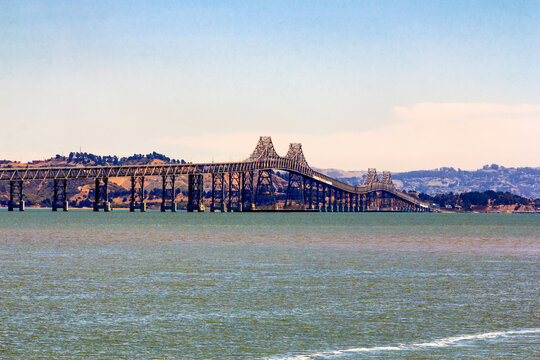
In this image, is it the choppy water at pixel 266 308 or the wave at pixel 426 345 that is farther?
the choppy water at pixel 266 308

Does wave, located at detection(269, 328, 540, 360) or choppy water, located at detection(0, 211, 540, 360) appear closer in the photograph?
wave, located at detection(269, 328, 540, 360)

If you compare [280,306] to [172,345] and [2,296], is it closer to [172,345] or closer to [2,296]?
[172,345]

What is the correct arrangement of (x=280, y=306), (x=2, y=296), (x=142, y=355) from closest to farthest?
(x=142, y=355), (x=280, y=306), (x=2, y=296)

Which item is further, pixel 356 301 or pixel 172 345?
pixel 356 301

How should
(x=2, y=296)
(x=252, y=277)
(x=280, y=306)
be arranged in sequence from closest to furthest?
(x=280, y=306) < (x=2, y=296) < (x=252, y=277)

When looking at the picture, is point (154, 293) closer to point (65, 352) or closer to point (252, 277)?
point (252, 277)

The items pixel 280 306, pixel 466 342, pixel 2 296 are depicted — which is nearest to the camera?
pixel 466 342

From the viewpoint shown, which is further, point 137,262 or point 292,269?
point 137,262

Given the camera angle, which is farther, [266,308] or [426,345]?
[266,308]

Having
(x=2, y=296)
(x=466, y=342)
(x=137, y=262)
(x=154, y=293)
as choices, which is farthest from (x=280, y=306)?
(x=137, y=262)

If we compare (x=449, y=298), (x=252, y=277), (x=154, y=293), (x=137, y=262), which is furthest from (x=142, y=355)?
(x=137, y=262)
